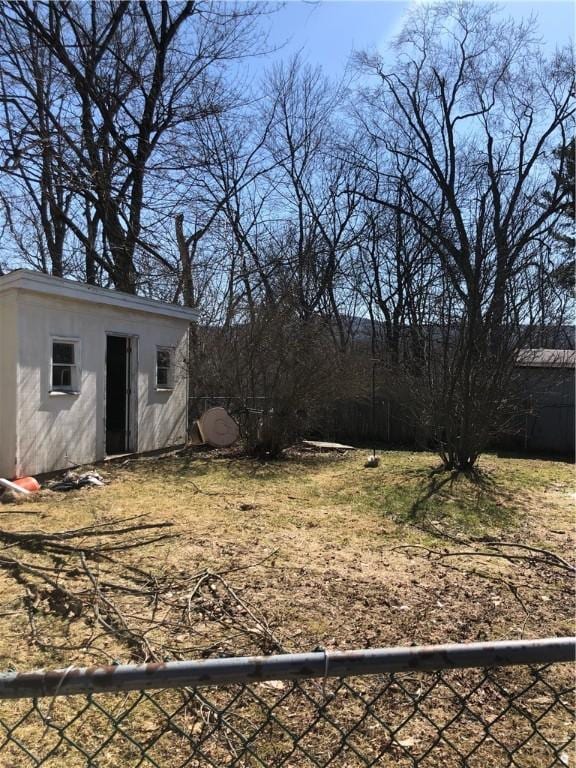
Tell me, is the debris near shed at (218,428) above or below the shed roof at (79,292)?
below

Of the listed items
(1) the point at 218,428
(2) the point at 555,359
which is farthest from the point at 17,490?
(2) the point at 555,359

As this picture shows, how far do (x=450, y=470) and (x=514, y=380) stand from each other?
6.05 ft

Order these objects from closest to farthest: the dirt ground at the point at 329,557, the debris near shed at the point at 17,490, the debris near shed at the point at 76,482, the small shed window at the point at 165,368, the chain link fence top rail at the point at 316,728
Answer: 1. the chain link fence top rail at the point at 316,728
2. the dirt ground at the point at 329,557
3. the debris near shed at the point at 17,490
4. the debris near shed at the point at 76,482
5. the small shed window at the point at 165,368

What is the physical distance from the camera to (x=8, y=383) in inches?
312

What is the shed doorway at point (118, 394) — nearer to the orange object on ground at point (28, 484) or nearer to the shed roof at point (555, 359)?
the orange object on ground at point (28, 484)

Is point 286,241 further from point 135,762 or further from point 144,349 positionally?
point 135,762

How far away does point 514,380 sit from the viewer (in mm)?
8781

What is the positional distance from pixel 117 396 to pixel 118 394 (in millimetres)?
55

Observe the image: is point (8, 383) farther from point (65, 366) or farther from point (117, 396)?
point (117, 396)

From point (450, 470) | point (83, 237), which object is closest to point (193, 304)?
point (83, 237)

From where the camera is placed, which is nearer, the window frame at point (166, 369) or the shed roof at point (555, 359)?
the window frame at point (166, 369)

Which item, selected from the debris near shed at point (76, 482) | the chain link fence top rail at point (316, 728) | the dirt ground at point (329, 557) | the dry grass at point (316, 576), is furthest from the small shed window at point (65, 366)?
the chain link fence top rail at point (316, 728)

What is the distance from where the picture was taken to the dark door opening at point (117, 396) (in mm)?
10602

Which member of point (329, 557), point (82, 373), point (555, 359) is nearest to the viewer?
point (329, 557)
